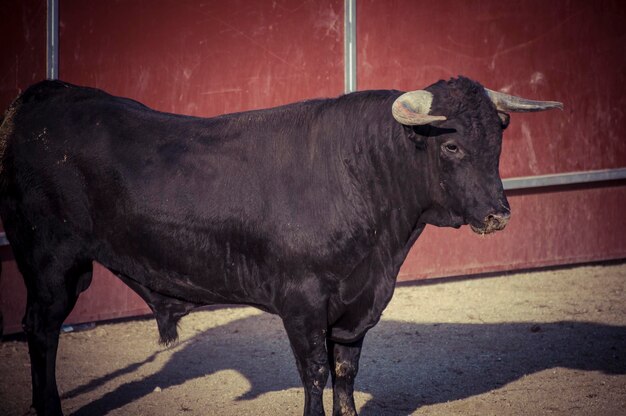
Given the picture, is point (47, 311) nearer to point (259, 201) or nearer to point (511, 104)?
point (259, 201)

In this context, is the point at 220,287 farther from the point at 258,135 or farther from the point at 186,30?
the point at 186,30

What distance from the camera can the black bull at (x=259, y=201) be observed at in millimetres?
4863

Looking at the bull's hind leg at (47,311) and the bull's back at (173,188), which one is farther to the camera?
the bull's hind leg at (47,311)

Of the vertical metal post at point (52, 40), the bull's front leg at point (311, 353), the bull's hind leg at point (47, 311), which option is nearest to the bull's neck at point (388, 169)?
the bull's front leg at point (311, 353)

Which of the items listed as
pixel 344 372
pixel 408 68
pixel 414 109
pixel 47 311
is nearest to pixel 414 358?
pixel 344 372

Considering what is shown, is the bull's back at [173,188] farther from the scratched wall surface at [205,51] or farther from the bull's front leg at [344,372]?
the scratched wall surface at [205,51]

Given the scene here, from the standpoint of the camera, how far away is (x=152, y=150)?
5.20 metres

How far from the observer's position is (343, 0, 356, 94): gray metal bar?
8203 mm

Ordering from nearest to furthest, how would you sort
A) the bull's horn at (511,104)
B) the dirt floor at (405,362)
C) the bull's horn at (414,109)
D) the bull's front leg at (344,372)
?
the bull's horn at (414,109) → the bull's horn at (511,104) → the bull's front leg at (344,372) → the dirt floor at (405,362)

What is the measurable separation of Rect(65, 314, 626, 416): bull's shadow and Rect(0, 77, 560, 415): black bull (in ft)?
2.75

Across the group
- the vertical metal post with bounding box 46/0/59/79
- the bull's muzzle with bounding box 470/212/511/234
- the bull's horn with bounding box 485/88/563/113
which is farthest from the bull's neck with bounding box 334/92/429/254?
the vertical metal post with bounding box 46/0/59/79

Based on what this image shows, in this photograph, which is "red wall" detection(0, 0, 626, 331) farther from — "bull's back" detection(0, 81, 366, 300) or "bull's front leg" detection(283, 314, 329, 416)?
"bull's front leg" detection(283, 314, 329, 416)

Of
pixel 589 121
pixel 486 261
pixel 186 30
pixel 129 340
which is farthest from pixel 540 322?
pixel 186 30

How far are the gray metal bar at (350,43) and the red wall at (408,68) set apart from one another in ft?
0.21
